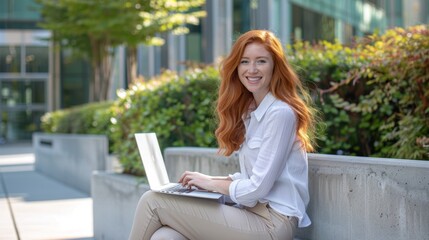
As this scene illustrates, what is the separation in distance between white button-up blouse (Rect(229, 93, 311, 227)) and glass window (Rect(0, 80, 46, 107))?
34.9m

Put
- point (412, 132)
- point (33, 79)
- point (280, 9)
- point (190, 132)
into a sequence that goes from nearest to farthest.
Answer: point (412, 132) → point (190, 132) → point (280, 9) → point (33, 79)

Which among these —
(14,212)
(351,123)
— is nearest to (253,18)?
(14,212)

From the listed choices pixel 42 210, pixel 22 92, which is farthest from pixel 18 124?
pixel 42 210

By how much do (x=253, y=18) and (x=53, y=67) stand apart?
15084mm

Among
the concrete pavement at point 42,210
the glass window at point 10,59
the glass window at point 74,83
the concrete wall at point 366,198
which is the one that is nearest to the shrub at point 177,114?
the concrete pavement at point 42,210

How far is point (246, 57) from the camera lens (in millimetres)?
3834

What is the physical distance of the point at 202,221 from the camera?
12.1 feet

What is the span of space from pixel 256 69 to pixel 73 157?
971 cm

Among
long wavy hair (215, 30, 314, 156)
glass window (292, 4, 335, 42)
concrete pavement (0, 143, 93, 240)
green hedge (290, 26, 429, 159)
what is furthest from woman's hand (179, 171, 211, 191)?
glass window (292, 4, 335, 42)

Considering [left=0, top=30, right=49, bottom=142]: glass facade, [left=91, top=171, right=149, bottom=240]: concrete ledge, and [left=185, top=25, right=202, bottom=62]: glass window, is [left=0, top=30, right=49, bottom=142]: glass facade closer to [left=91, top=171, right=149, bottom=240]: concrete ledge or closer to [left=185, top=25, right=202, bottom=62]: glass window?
[left=185, top=25, right=202, bottom=62]: glass window

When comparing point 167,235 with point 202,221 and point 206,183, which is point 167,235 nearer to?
point 202,221

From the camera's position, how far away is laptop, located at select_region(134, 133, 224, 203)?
3736 millimetres

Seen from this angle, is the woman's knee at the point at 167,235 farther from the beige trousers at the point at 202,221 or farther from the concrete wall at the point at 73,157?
the concrete wall at the point at 73,157

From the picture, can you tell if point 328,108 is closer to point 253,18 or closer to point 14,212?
point 14,212
